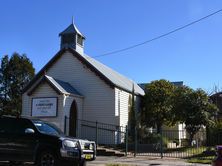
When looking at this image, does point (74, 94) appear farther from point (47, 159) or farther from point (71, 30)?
point (47, 159)

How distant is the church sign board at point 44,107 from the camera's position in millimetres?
29094

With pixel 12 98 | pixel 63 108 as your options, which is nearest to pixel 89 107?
pixel 63 108

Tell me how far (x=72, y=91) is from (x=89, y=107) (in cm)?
185

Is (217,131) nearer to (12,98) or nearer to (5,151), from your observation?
(5,151)

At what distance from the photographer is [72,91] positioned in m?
31.0

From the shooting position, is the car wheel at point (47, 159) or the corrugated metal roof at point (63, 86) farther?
the corrugated metal roof at point (63, 86)

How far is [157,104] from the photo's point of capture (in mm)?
35844

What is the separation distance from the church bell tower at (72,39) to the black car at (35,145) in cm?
1963

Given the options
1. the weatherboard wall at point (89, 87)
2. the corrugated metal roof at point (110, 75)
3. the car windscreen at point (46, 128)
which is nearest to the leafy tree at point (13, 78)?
the corrugated metal roof at point (110, 75)

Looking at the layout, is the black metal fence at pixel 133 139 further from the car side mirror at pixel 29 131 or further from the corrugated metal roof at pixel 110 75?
the car side mirror at pixel 29 131

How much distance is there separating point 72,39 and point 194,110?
11843mm

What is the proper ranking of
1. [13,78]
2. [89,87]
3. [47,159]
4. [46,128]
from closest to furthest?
[47,159]
[46,128]
[89,87]
[13,78]

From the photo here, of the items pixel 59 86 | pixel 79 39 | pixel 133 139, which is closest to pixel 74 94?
pixel 59 86

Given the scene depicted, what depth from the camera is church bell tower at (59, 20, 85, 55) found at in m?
34.3
